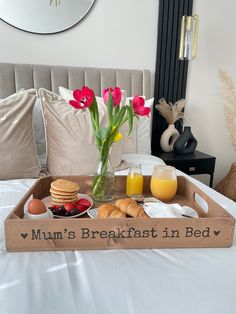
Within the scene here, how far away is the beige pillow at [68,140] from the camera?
1.42 m

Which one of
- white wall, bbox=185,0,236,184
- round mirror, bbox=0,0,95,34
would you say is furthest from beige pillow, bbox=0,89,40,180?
white wall, bbox=185,0,236,184

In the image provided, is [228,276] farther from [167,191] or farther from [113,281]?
[167,191]

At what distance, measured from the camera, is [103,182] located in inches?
39.7

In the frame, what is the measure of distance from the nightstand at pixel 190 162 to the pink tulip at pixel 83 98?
1.31 m

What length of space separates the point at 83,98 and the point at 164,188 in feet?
1.55

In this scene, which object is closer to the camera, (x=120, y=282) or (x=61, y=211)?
(x=120, y=282)

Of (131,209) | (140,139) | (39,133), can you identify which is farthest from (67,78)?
(131,209)

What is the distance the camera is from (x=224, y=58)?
2.53 metres

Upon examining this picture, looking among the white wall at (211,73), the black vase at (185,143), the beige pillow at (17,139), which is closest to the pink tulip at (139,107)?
the beige pillow at (17,139)

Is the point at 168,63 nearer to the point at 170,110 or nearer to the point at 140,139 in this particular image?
the point at 170,110

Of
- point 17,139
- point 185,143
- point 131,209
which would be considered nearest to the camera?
point 131,209

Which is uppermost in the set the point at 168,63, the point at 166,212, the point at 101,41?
the point at 101,41

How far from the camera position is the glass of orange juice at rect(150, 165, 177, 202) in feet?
3.29

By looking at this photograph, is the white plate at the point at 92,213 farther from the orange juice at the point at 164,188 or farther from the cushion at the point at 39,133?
the cushion at the point at 39,133
